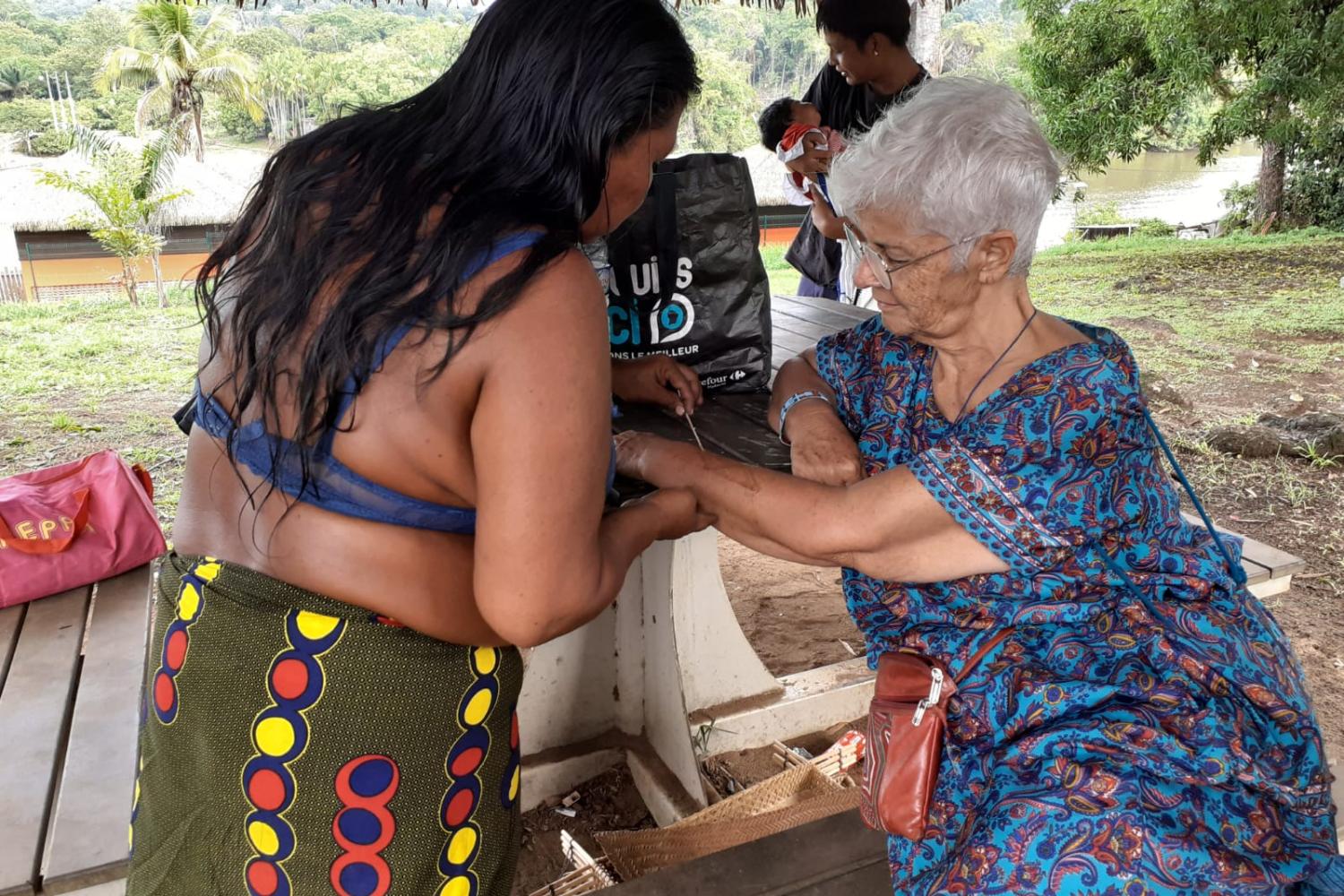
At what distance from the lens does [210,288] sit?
49.0 inches

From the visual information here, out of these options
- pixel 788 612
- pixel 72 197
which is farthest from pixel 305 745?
pixel 72 197

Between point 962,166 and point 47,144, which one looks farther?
point 47,144

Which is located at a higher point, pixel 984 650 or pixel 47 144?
pixel 47 144

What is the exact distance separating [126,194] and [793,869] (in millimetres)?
14719

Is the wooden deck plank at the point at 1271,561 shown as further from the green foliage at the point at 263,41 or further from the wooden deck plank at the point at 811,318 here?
the green foliage at the point at 263,41

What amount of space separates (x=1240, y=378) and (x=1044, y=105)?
536 cm

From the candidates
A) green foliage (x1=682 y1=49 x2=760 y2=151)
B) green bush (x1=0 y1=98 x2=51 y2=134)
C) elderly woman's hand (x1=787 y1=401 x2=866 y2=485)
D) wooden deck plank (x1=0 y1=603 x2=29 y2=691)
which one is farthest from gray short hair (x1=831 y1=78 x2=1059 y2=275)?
green bush (x1=0 y1=98 x2=51 y2=134)

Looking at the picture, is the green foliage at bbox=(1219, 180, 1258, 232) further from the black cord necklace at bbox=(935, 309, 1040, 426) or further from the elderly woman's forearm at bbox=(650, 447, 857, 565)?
the elderly woman's forearm at bbox=(650, 447, 857, 565)

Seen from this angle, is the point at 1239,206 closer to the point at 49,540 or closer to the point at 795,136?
the point at 795,136

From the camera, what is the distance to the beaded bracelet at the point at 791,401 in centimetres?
181

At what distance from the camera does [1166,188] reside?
2633 centimetres

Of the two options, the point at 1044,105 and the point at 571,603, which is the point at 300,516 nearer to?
the point at 571,603

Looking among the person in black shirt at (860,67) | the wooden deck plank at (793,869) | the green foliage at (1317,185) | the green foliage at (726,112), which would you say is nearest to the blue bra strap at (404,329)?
the wooden deck plank at (793,869)

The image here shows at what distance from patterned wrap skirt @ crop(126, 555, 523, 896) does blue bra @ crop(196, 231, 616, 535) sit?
0.11 meters
